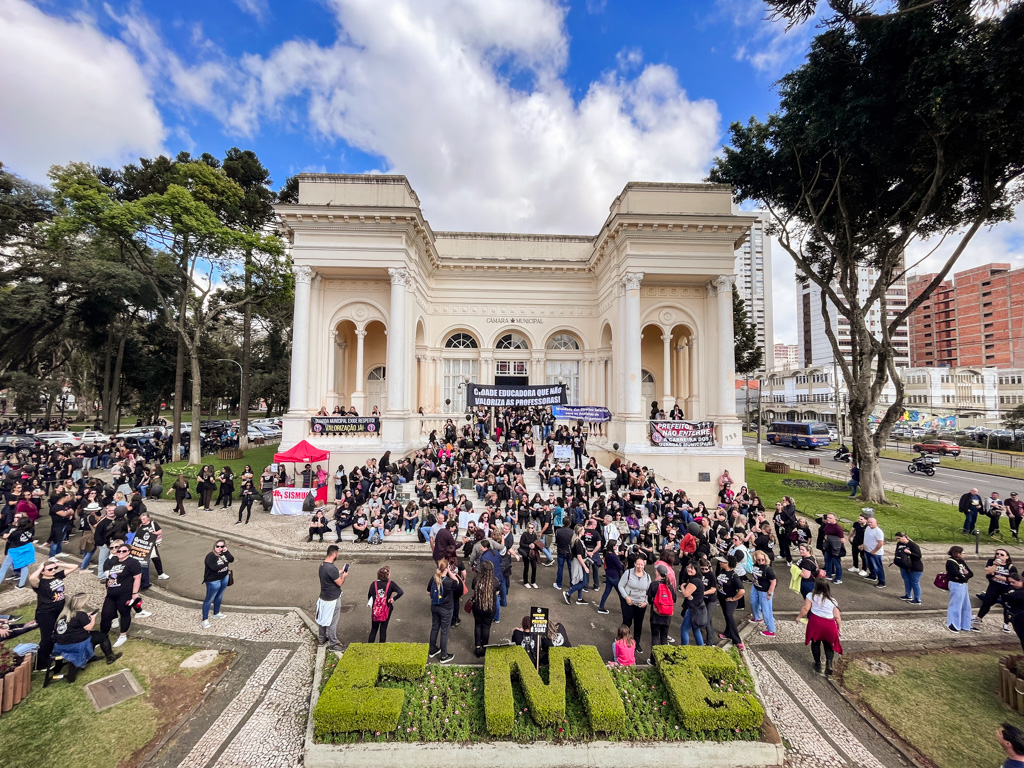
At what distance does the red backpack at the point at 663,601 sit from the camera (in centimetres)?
638

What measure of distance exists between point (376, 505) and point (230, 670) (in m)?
5.69

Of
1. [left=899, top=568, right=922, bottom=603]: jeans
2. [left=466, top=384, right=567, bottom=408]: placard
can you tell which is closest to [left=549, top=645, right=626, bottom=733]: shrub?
[left=899, top=568, right=922, bottom=603]: jeans

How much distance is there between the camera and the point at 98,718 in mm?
5215

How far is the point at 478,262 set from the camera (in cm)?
2233

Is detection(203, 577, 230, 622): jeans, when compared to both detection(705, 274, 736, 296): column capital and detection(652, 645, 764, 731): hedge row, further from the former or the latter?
detection(705, 274, 736, 296): column capital

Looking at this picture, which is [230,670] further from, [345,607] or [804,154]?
[804,154]

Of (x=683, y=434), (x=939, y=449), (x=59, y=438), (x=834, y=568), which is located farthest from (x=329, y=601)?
(x=939, y=449)

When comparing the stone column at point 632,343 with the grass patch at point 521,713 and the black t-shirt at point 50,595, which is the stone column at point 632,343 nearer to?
the grass patch at point 521,713

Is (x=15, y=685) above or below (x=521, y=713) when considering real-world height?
above

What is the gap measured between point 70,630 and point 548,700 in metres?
6.69

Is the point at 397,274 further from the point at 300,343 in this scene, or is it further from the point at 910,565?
the point at 910,565

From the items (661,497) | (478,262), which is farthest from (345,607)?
(478,262)

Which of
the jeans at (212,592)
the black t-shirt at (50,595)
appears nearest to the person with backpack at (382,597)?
the jeans at (212,592)

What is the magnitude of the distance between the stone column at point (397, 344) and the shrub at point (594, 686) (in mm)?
13090
